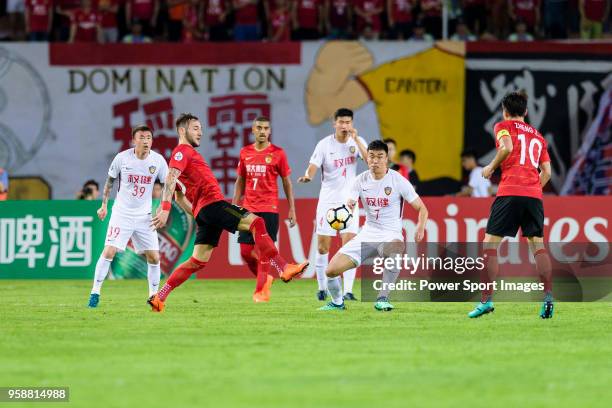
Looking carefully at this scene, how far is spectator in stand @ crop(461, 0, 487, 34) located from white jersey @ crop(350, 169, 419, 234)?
14221mm

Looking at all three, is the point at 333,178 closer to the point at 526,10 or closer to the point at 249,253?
the point at 249,253

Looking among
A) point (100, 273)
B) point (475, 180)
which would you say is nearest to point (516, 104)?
point (100, 273)

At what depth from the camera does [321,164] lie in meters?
16.8

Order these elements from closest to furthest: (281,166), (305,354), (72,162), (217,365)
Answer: (217,365) < (305,354) < (281,166) < (72,162)

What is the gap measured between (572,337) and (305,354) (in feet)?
8.95

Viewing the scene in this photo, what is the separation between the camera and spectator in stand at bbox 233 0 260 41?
2730 cm

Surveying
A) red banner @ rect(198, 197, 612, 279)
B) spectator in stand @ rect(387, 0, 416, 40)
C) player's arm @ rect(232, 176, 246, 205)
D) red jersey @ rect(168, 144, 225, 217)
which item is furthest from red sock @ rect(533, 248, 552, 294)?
spectator in stand @ rect(387, 0, 416, 40)

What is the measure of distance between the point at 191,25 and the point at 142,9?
3.57ft

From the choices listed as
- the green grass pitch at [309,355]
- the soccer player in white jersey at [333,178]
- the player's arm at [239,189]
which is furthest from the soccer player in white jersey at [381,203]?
the soccer player in white jersey at [333,178]

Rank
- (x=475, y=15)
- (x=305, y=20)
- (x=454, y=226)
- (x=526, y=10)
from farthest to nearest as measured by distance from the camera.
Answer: (x=475, y=15) < (x=526, y=10) < (x=305, y=20) < (x=454, y=226)

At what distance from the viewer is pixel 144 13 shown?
27703 mm

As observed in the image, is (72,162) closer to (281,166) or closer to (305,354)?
(281,166)

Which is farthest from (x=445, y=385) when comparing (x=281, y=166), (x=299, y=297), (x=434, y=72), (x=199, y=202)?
(x=434, y=72)

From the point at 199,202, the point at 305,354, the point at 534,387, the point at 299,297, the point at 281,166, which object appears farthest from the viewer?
the point at 299,297
